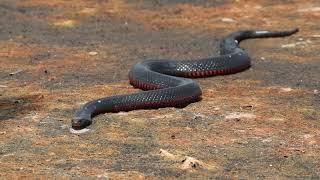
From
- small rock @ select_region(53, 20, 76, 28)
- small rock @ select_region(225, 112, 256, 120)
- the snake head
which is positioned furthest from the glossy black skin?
small rock @ select_region(53, 20, 76, 28)

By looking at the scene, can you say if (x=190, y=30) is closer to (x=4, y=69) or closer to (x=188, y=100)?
(x=4, y=69)

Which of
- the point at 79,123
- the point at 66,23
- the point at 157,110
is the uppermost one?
the point at 79,123

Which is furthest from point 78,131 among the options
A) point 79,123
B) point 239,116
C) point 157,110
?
point 239,116

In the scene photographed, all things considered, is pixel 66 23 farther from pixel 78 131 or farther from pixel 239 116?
pixel 78 131

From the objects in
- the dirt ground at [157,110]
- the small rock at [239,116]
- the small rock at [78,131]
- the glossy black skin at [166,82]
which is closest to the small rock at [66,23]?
the dirt ground at [157,110]

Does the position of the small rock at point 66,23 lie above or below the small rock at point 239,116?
below

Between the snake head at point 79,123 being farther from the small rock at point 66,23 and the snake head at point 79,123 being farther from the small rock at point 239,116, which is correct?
the small rock at point 66,23

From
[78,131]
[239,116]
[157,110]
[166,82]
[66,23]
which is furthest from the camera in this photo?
[66,23]
